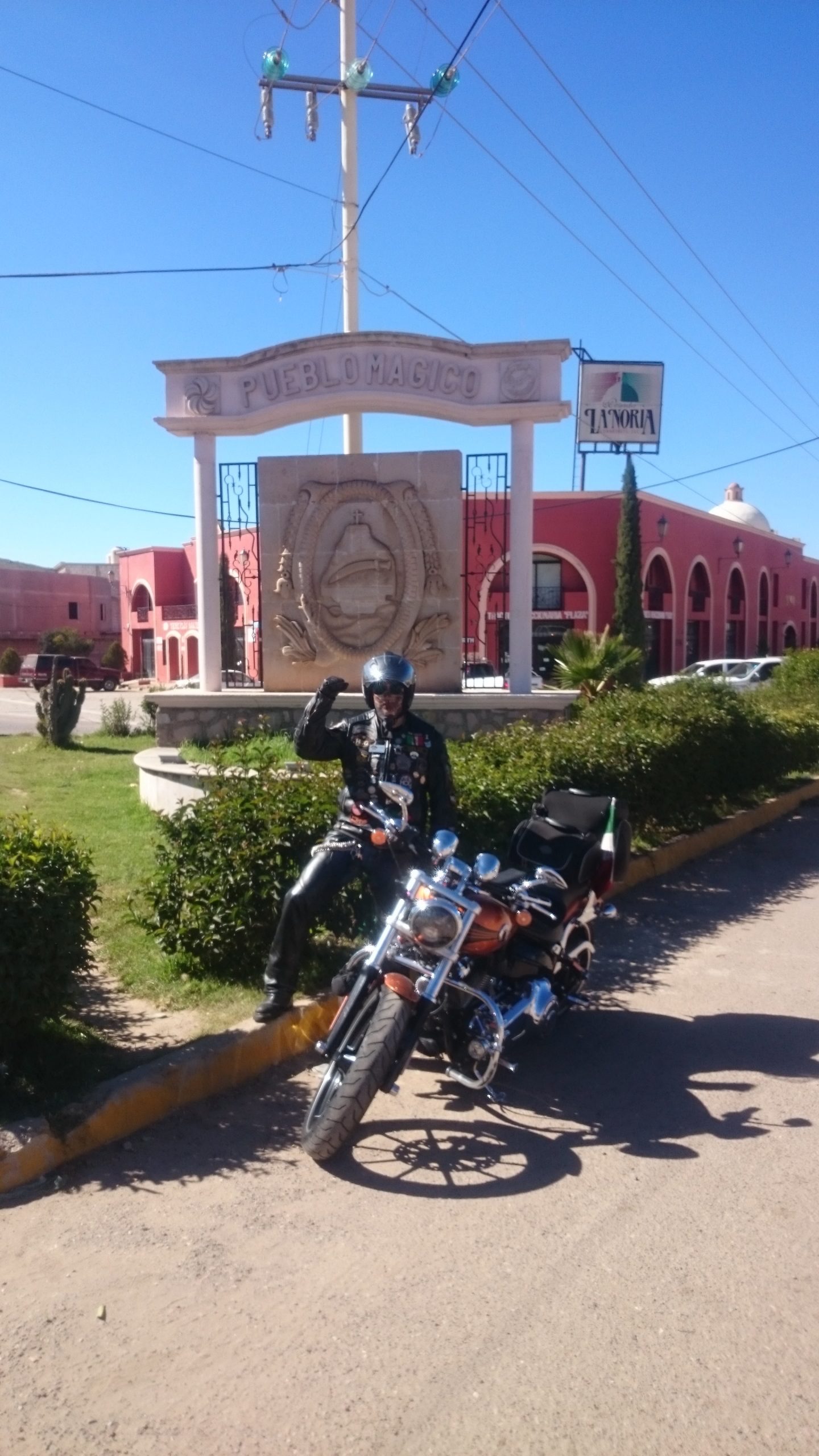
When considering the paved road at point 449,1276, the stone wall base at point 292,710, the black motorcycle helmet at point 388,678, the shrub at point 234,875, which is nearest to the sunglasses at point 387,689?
the black motorcycle helmet at point 388,678

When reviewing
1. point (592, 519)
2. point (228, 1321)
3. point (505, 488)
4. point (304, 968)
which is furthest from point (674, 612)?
point (228, 1321)

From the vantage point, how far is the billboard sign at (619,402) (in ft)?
129

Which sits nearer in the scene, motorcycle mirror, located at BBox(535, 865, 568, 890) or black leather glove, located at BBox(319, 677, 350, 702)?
black leather glove, located at BBox(319, 677, 350, 702)

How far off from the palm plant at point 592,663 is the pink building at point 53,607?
52.7 m

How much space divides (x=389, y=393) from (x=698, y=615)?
32.2 meters

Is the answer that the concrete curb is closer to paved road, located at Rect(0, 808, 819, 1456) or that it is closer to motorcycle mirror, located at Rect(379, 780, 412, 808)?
paved road, located at Rect(0, 808, 819, 1456)

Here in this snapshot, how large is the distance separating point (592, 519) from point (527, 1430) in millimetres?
34356

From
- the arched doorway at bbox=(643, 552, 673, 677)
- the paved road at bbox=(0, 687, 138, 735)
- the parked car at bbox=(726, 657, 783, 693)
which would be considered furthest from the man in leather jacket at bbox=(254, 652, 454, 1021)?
the arched doorway at bbox=(643, 552, 673, 677)

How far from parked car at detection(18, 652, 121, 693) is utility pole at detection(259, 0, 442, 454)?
94.0 feet

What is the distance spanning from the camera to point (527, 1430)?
8.93 ft

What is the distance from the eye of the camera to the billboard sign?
3941 cm

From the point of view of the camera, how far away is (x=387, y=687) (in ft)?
16.7

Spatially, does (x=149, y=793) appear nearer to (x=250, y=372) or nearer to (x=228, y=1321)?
(x=250, y=372)

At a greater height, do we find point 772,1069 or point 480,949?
point 480,949
